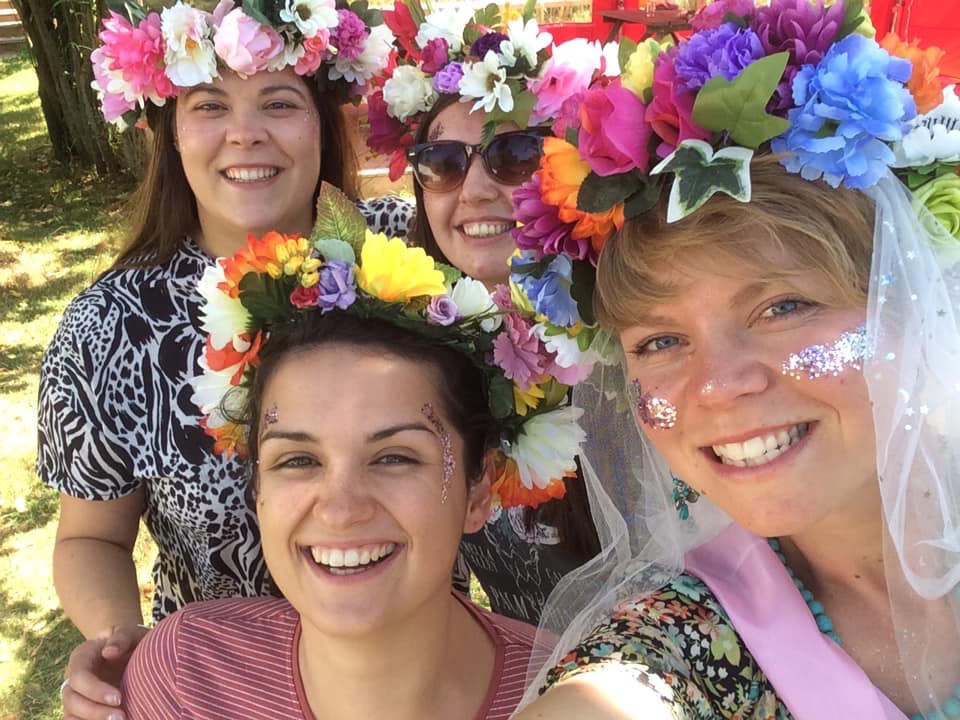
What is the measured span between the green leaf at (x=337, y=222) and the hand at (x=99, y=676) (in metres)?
1.20

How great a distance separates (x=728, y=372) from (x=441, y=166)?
1.83m

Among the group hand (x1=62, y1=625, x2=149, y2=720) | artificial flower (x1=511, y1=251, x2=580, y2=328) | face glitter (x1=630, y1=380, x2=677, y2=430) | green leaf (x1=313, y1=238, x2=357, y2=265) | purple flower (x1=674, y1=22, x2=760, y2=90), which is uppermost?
purple flower (x1=674, y1=22, x2=760, y2=90)

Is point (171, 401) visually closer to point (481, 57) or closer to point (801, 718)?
point (481, 57)

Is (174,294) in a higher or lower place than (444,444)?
higher

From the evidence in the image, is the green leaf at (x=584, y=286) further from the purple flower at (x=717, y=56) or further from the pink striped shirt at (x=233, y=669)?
the pink striped shirt at (x=233, y=669)

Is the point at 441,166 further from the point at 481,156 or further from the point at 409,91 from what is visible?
the point at 409,91

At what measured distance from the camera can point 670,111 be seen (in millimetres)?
1745

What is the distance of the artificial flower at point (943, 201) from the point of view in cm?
168

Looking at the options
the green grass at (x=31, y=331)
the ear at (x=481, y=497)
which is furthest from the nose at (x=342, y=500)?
the green grass at (x=31, y=331)

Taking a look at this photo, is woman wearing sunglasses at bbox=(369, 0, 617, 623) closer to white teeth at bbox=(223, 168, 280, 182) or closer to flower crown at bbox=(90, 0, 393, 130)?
flower crown at bbox=(90, 0, 393, 130)

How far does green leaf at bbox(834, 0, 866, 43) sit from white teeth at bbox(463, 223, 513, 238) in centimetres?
166

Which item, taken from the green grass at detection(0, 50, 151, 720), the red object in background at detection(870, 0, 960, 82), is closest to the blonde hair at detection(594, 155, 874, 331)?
the green grass at detection(0, 50, 151, 720)

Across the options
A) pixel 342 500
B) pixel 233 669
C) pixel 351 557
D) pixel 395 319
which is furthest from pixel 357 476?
pixel 233 669

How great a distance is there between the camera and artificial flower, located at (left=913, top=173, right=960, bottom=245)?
168cm
